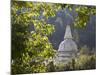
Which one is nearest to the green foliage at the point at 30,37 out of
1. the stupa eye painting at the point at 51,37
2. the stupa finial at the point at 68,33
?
the stupa eye painting at the point at 51,37

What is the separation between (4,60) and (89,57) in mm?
1071

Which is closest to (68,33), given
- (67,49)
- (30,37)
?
(67,49)

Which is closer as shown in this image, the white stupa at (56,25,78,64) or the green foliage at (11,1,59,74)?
the green foliage at (11,1,59,74)

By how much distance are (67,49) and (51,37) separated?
0.25 metres

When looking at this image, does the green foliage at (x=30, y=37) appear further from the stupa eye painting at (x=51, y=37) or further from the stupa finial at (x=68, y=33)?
the stupa finial at (x=68, y=33)

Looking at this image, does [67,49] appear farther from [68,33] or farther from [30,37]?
[30,37]

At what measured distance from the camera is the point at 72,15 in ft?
8.04

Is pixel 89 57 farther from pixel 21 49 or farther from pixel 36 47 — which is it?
pixel 21 49

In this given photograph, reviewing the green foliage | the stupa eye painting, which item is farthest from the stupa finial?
the green foliage

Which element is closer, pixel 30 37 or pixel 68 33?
pixel 30 37

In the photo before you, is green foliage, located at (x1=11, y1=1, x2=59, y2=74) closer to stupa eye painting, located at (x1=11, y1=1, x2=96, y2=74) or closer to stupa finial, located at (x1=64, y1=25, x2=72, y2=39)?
stupa eye painting, located at (x1=11, y1=1, x2=96, y2=74)

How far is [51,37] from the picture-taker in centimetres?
237

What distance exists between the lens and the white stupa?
2.39 meters
